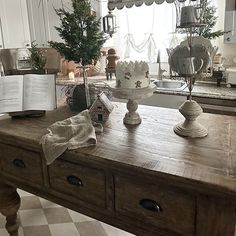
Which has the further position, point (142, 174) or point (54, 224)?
point (54, 224)

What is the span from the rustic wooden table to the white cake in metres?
0.20

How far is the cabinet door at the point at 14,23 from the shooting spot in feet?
12.1

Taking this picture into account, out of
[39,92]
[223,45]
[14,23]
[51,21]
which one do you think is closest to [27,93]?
[39,92]

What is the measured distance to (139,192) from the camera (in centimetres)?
97

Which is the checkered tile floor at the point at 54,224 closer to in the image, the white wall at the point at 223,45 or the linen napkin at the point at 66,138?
the linen napkin at the point at 66,138

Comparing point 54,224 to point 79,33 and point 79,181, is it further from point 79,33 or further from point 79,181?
point 79,33

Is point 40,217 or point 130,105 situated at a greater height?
point 130,105

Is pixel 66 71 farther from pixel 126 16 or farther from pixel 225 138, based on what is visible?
pixel 225 138

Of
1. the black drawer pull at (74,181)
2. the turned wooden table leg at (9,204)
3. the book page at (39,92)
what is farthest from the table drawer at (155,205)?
the turned wooden table leg at (9,204)

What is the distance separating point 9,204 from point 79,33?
3.39ft

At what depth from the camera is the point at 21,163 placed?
4.29ft

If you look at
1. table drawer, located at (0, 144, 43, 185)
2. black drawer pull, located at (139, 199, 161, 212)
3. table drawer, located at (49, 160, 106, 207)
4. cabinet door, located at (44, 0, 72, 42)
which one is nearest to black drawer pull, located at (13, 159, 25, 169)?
table drawer, located at (0, 144, 43, 185)

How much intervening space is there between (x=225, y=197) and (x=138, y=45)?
9.54 feet

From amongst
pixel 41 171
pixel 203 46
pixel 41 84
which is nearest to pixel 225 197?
pixel 203 46
